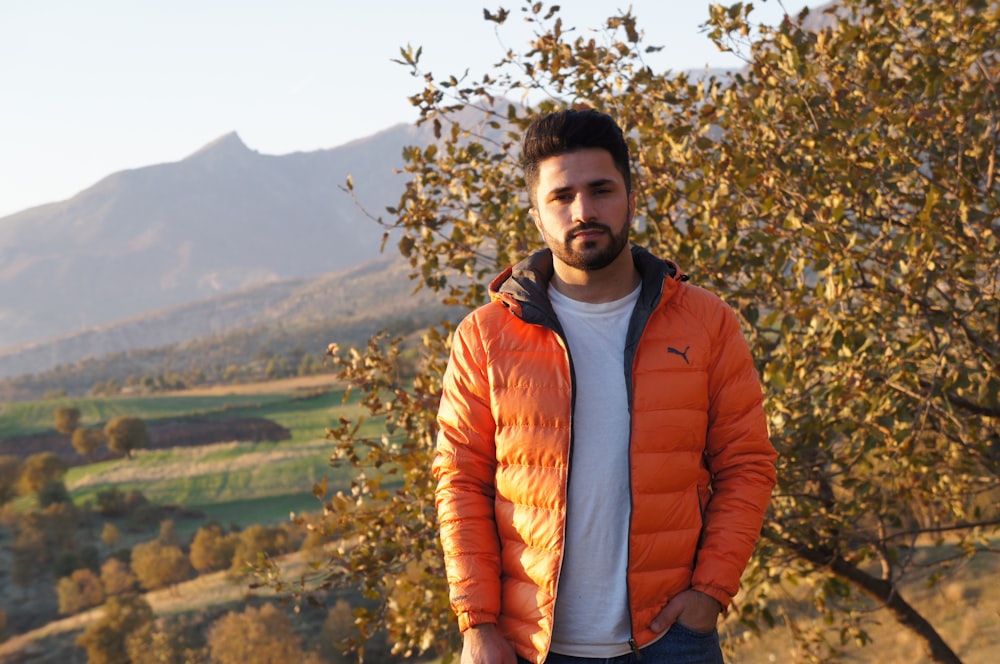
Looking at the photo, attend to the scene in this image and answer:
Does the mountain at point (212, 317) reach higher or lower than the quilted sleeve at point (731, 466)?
lower

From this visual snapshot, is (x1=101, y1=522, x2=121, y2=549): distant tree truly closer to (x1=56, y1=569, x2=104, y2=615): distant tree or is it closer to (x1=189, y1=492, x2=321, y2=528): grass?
(x1=189, y1=492, x2=321, y2=528): grass

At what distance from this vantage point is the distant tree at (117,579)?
3200 cm

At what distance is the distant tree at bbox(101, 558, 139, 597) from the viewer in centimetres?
3200

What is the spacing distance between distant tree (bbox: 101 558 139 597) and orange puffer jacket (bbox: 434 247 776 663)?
32457mm

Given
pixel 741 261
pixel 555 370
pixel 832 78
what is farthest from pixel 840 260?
pixel 555 370

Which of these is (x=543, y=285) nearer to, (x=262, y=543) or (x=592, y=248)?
(x=592, y=248)

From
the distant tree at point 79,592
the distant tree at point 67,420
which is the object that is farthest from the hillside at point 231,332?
the distant tree at point 79,592

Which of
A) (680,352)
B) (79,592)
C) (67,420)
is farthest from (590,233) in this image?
(67,420)

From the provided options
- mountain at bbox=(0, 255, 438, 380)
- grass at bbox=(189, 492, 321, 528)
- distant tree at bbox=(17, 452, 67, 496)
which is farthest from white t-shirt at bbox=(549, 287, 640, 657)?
mountain at bbox=(0, 255, 438, 380)

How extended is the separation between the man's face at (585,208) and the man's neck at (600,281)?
0.04 meters

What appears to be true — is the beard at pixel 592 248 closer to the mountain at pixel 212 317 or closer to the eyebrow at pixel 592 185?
the eyebrow at pixel 592 185

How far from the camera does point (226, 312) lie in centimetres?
14750

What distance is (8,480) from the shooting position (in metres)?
43.9

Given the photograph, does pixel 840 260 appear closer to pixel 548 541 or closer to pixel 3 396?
pixel 548 541
